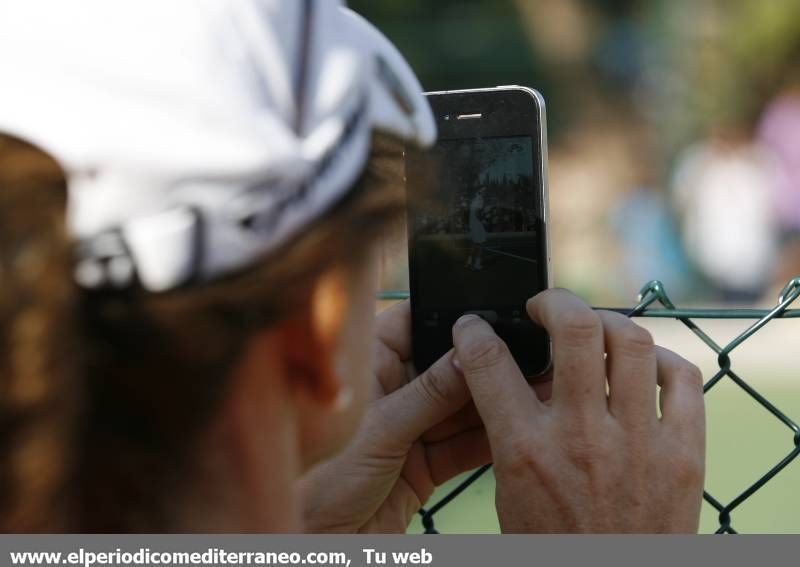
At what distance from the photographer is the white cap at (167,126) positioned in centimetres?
62

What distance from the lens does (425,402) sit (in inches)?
42.4

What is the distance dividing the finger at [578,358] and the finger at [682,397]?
0.25 feet

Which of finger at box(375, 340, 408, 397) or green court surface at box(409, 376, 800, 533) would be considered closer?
finger at box(375, 340, 408, 397)

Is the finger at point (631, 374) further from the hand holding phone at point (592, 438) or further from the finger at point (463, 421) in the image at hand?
the finger at point (463, 421)

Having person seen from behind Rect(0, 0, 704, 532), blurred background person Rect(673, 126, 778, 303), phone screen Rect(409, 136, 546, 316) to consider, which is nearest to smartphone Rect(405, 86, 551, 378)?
phone screen Rect(409, 136, 546, 316)

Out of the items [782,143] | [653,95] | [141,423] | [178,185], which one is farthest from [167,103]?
[653,95]

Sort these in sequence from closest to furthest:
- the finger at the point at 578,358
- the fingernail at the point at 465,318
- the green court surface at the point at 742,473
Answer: the finger at the point at 578,358, the fingernail at the point at 465,318, the green court surface at the point at 742,473

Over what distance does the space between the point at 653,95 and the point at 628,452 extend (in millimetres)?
10094

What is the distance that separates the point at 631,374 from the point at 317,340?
0.40 metres


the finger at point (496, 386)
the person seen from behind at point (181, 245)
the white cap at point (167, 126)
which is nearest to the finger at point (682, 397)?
the finger at point (496, 386)

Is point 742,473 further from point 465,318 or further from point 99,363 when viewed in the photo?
point 99,363

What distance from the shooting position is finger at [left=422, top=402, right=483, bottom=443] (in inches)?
44.8
